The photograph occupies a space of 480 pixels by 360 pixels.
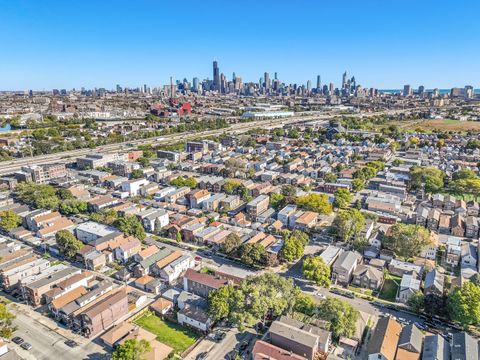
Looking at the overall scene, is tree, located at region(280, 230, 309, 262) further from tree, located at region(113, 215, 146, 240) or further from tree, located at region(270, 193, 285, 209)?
tree, located at region(113, 215, 146, 240)

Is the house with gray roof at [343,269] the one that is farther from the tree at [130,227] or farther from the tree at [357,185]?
the tree at [357,185]

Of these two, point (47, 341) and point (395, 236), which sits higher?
point (395, 236)

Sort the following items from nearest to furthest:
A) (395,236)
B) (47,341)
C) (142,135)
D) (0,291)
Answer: (47,341), (0,291), (395,236), (142,135)

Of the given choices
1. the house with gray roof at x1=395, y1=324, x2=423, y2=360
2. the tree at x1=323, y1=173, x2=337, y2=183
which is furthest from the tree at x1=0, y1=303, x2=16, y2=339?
the tree at x1=323, y1=173, x2=337, y2=183

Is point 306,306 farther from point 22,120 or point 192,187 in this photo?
point 22,120

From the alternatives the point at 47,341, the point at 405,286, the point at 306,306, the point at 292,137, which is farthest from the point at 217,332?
the point at 292,137

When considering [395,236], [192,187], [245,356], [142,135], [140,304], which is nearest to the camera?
[245,356]

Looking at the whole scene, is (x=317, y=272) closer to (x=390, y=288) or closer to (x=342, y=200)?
(x=390, y=288)

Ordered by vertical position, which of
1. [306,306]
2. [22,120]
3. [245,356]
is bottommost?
[245,356]
